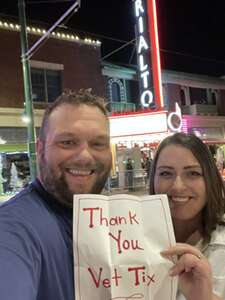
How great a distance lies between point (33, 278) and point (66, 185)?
44 centimetres

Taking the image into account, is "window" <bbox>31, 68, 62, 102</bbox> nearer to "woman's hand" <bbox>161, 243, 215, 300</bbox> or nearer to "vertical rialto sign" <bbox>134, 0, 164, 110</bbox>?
"vertical rialto sign" <bbox>134, 0, 164, 110</bbox>

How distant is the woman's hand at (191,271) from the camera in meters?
1.62

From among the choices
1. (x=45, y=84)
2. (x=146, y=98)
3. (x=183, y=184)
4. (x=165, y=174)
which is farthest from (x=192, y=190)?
(x=45, y=84)

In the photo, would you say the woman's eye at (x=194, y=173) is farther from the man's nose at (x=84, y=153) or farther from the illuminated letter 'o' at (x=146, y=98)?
the illuminated letter 'o' at (x=146, y=98)

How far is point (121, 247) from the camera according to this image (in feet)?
5.22

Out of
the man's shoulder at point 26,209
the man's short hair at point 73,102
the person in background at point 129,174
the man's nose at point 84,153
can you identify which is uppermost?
the man's short hair at point 73,102

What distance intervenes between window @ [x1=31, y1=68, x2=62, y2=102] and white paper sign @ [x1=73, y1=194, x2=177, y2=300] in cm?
1670

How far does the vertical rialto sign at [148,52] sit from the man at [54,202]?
51.3ft

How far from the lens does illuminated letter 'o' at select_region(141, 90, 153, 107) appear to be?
17516 mm

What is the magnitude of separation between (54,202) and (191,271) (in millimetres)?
567

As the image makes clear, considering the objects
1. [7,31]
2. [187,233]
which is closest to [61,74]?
[7,31]

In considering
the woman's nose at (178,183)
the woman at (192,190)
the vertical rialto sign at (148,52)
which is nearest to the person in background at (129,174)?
the vertical rialto sign at (148,52)

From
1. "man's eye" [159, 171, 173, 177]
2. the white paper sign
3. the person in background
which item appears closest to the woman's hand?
the white paper sign

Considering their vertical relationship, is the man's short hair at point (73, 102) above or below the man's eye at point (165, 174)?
above
